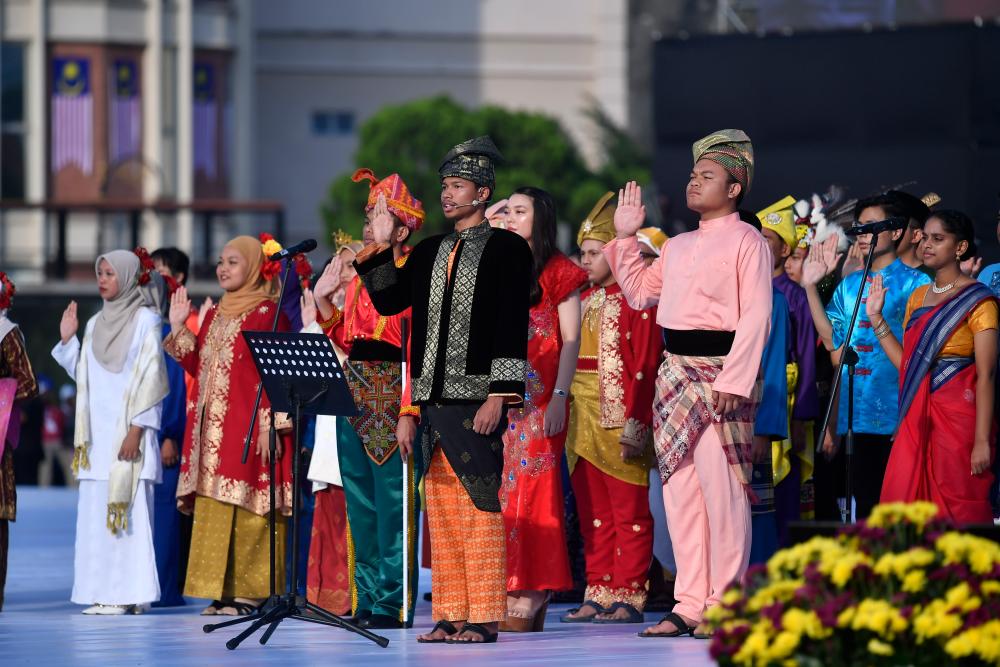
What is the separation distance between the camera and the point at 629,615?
320 inches

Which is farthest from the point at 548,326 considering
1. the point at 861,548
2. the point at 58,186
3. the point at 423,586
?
the point at 58,186

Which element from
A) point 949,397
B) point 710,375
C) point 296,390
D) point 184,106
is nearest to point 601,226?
point 710,375

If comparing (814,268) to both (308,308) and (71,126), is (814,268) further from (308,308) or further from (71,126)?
(71,126)

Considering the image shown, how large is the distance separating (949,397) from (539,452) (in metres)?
1.58

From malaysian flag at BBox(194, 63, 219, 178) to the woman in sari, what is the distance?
32457 millimetres

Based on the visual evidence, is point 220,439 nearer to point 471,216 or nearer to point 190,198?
point 471,216

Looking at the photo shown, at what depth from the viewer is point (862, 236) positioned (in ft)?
27.5

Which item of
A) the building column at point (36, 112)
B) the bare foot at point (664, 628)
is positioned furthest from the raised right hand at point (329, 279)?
the building column at point (36, 112)

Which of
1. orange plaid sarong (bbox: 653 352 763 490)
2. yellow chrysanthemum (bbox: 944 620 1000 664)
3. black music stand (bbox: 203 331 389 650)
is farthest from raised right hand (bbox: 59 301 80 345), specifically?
yellow chrysanthemum (bbox: 944 620 1000 664)

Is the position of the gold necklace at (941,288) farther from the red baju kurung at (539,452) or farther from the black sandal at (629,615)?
the black sandal at (629,615)

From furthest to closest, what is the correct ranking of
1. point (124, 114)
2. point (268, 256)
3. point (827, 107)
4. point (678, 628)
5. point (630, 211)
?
point (124, 114) → point (827, 107) → point (268, 256) → point (630, 211) → point (678, 628)

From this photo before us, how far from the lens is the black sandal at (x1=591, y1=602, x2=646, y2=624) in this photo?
810 centimetres

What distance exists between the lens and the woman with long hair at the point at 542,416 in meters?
7.86

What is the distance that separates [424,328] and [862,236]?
2.19m
